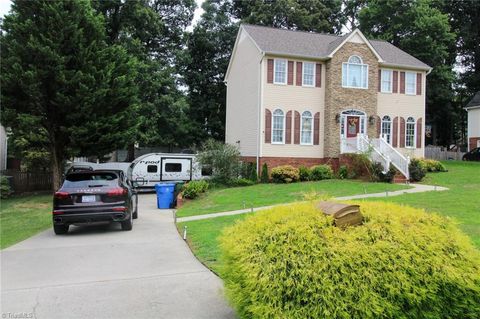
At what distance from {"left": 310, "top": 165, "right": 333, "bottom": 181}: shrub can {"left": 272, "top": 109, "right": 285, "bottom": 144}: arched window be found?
9.69 ft

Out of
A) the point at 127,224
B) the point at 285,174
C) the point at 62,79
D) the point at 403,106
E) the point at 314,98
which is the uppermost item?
the point at 314,98

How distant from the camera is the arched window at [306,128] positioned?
25.9 m

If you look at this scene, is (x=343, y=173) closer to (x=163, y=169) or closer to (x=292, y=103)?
(x=292, y=103)

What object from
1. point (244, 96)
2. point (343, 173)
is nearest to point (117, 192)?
point (343, 173)

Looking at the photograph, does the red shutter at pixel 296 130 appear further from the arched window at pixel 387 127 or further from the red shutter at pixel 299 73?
the arched window at pixel 387 127

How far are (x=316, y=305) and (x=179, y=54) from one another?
35.3 meters

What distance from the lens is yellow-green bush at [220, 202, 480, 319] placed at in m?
3.76

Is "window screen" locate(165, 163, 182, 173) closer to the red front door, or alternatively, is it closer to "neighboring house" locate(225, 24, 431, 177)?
"neighboring house" locate(225, 24, 431, 177)

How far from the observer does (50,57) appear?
18.6 metres

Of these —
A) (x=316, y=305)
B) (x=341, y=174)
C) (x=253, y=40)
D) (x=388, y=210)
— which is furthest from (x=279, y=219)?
(x=253, y=40)

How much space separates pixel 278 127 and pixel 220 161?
4.68m

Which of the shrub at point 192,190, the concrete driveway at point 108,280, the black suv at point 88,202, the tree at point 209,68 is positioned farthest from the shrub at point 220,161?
the tree at point 209,68

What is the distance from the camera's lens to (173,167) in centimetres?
2634

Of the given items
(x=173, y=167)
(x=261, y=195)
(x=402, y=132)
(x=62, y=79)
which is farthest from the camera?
(x=402, y=132)
